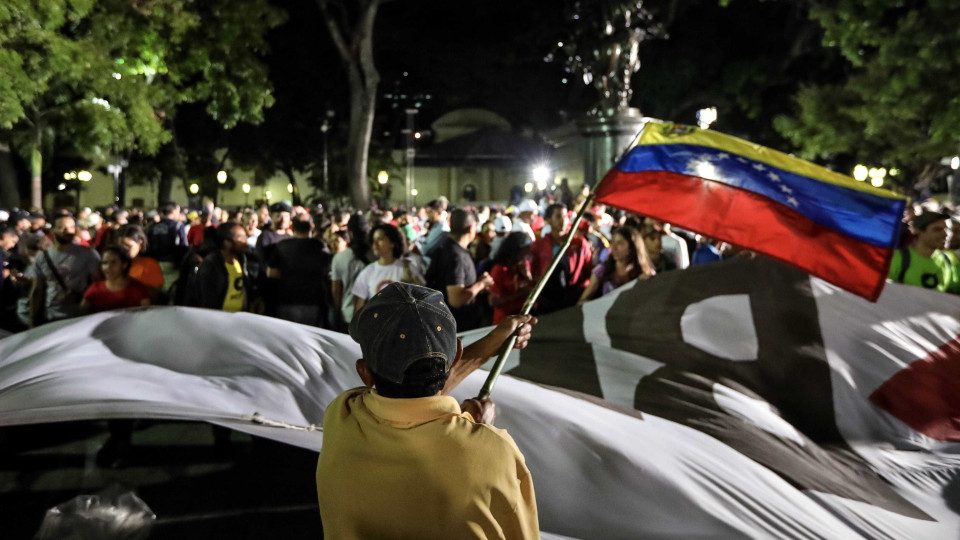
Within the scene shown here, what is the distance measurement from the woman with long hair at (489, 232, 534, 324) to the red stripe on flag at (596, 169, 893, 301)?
259cm

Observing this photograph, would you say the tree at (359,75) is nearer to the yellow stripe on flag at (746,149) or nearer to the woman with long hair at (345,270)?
the woman with long hair at (345,270)

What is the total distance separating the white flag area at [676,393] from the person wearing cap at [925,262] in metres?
0.70

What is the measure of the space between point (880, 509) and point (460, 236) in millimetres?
3507

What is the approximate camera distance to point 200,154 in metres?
53.7

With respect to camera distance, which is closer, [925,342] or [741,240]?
[741,240]

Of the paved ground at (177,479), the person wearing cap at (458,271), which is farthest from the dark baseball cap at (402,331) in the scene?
the person wearing cap at (458,271)

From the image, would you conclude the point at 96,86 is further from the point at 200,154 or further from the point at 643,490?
the point at 200,154

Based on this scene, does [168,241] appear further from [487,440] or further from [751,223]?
[487,440]

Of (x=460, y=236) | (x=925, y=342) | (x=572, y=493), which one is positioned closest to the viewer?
(x=572, y=493)

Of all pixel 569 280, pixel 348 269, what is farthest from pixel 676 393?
pixel 348 269

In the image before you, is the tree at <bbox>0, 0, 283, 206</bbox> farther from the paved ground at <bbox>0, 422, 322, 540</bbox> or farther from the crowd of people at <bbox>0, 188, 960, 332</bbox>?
the paved ground at <bbox>0, 422, 322, 540</bbox>

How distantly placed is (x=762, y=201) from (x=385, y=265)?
10.2 ft

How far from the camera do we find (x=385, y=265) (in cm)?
658

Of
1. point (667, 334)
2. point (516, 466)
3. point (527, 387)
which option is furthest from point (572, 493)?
point (667, 334)
